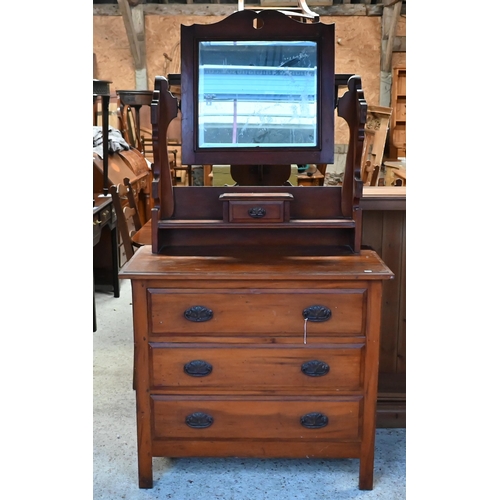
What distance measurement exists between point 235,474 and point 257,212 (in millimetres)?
1060

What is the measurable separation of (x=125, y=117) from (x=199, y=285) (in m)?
7.20

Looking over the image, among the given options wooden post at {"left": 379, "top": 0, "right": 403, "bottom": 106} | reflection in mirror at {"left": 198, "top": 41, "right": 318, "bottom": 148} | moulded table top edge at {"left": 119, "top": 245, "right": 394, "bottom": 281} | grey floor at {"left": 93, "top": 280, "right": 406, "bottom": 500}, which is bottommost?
grey floor at {"left": 93, "top": 280, "right": 406, "bottom": 500}

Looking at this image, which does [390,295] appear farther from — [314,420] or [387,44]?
[387,44]

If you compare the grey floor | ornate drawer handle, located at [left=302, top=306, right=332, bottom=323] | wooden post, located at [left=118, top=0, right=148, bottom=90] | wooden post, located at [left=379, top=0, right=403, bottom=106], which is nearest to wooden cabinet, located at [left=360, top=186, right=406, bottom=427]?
the grey floor

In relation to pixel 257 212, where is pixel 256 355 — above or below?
below

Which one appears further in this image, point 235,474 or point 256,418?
point 235,474

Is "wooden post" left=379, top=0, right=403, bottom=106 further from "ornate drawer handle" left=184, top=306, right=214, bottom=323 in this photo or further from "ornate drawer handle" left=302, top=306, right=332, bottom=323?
"ornate drawer handle" left=184, top=306, right=214, bottom=323

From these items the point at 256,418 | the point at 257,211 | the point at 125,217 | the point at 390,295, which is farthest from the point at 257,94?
the point at 125,217

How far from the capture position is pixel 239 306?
2301 millimetres

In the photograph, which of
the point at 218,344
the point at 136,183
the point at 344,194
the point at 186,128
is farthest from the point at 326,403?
the point at 136,183

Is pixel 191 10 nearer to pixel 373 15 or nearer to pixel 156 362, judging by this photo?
pixel 373 15

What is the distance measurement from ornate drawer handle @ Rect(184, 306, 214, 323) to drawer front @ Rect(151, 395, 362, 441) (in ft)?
1.04

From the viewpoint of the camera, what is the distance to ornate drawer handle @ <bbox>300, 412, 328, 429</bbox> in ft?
7.86

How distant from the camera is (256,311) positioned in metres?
2.30
